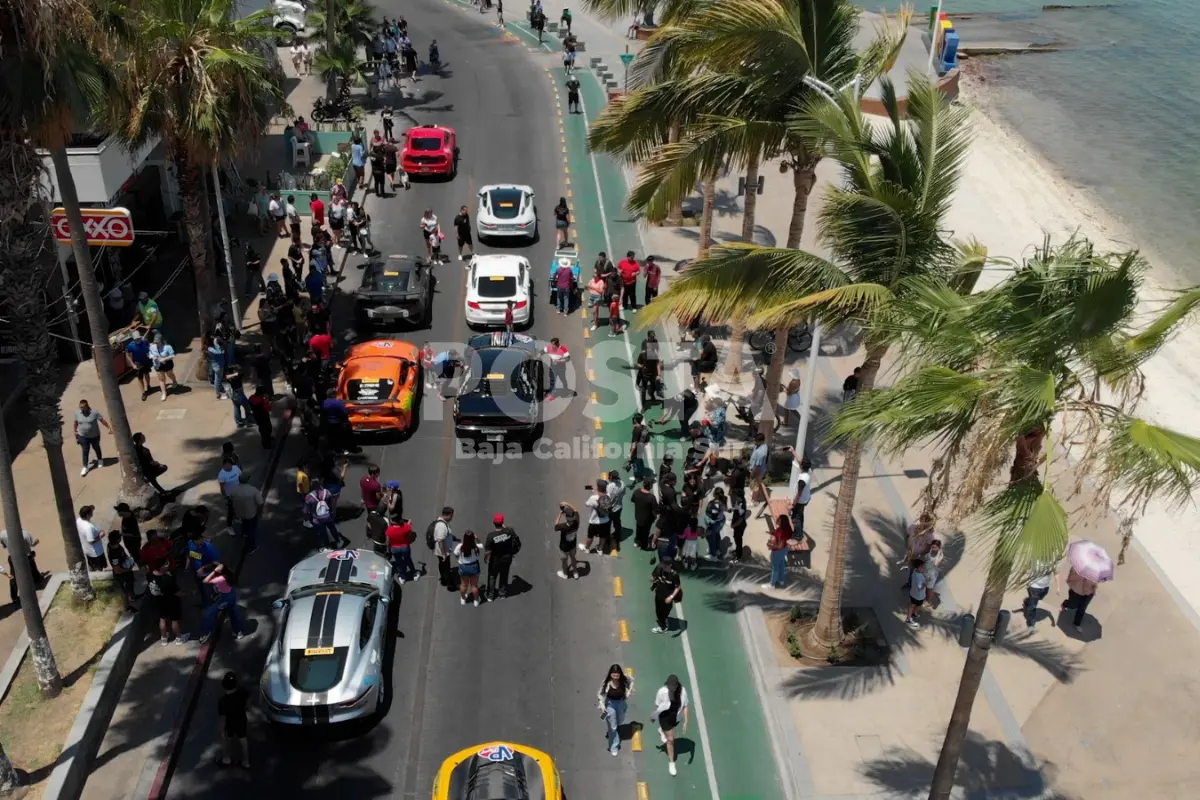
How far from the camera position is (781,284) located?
13.9m

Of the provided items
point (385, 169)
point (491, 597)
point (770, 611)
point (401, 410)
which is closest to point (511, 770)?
point (491, 597)

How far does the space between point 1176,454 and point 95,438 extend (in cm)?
1955

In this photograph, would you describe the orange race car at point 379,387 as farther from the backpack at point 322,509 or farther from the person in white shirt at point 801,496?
the person in white shirt at point 801,496

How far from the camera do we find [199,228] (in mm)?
24312

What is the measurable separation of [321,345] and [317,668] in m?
10.5

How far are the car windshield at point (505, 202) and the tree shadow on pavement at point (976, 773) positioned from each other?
2096 cm

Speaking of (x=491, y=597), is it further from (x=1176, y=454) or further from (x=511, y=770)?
(x=1176, y=454)

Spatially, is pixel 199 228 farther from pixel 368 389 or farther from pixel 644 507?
pixel 644 507

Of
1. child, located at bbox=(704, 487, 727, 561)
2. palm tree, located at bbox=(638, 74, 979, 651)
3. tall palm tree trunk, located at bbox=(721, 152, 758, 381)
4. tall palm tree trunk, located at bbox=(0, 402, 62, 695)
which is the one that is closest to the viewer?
palm tree, located at bbox=(638, 74, 979, 651)

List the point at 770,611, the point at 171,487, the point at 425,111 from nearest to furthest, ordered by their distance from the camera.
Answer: the point at 770,611 → the point at 171,487 → the point at 425,111

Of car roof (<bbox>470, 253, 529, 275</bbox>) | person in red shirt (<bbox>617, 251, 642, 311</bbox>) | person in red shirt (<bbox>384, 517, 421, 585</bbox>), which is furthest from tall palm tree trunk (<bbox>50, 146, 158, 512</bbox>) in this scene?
person in red shirt (<bbox>617, 251, 642, 311</bbox>)

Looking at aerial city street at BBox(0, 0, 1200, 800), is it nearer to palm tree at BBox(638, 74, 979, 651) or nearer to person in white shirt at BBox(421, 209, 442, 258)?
palm tree at BBox(638, 74, 979, 651)

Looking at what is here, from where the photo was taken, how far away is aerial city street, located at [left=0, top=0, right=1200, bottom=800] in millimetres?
13195

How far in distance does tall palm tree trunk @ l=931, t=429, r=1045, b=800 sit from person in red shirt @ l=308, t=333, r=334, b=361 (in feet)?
53.6
